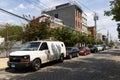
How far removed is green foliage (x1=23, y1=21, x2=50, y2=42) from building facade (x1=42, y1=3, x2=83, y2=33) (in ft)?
136

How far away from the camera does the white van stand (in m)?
15.7

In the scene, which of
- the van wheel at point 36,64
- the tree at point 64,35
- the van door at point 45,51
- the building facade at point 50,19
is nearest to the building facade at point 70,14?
the building facade at point 50,19

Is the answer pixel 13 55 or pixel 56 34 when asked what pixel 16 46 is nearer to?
pixel 56 34

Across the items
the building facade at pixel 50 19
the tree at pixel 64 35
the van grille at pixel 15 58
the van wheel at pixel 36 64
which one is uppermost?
the building facade at pixel 50 19

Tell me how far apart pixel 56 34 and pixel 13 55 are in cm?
2023

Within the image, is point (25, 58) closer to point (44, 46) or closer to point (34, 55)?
point (34, 55)

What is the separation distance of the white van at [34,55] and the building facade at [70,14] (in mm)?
47784

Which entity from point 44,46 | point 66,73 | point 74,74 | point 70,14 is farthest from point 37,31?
point 70,14

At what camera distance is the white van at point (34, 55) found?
617 inches

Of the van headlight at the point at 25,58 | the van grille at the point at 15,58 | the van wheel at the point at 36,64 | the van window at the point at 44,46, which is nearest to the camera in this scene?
the van headlight at the point at 25,58

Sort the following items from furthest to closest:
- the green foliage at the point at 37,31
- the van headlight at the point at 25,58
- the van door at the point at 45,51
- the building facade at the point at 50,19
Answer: the building facade at the point at 50,19 → the green foliage at the point at 37,31 → the van door at the point at 45,51 → the van headlight at the point at 25,58

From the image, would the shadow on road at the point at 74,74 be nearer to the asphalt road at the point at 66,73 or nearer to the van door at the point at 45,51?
the asphalt road at the point at 66,73

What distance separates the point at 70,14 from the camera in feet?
226

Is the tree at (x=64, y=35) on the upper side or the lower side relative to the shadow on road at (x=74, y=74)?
upper
